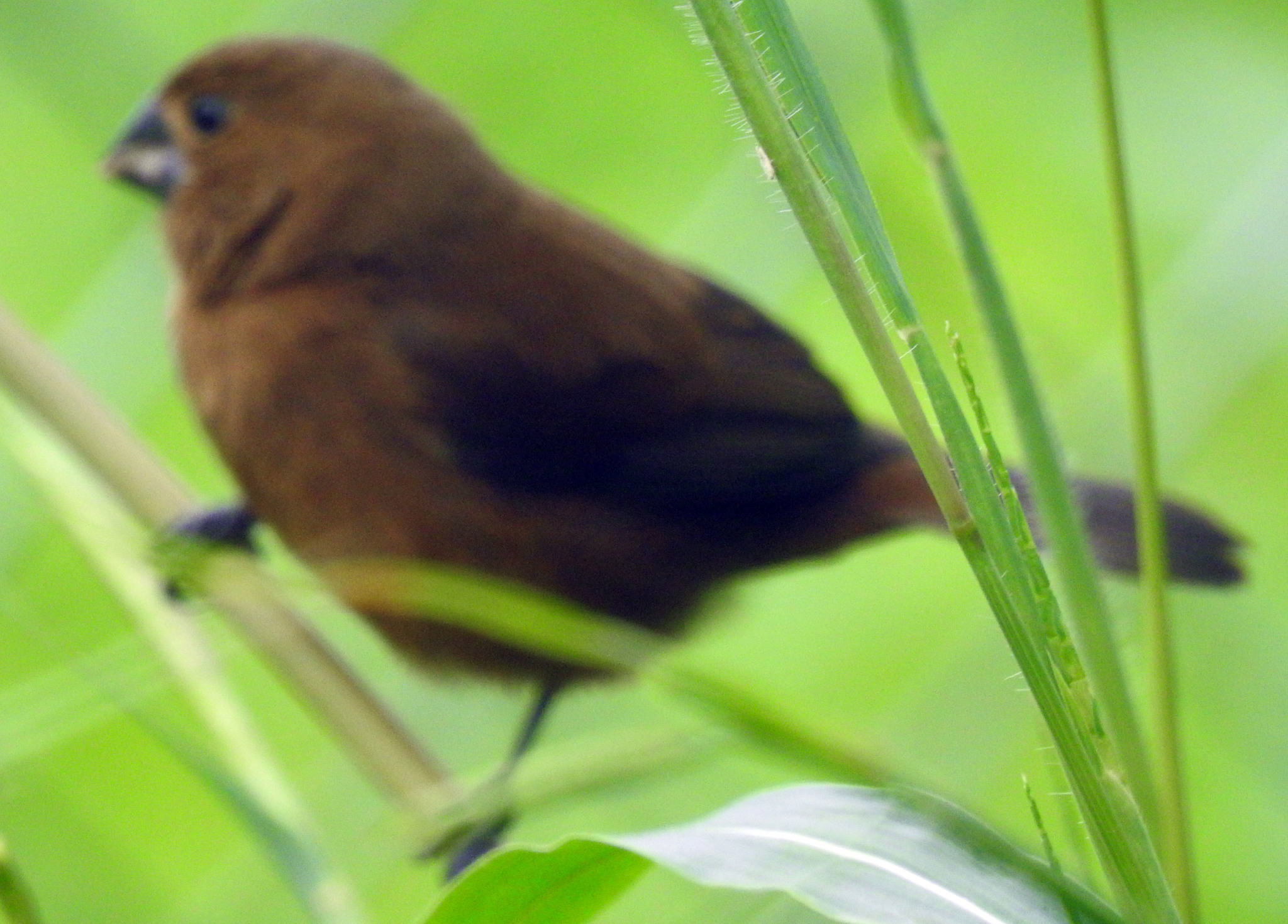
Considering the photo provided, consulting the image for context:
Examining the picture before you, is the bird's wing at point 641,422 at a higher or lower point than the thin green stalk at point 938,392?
lower

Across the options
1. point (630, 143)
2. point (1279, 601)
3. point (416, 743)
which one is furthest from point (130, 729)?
→ point (1279, 601)

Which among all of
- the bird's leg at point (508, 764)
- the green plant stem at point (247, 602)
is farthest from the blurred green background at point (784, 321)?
the green plant stem at point (247, 602)

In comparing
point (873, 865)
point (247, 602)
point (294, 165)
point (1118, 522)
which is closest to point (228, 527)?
point (294, 165)

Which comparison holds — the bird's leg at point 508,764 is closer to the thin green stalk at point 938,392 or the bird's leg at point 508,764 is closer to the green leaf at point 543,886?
the green leaf at point 543,886

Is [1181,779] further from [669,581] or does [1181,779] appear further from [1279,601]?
[1279,601]

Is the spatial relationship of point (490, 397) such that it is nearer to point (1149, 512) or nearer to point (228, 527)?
point (228, 527)

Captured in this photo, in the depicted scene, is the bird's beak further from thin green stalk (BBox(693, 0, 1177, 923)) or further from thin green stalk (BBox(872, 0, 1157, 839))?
thin green stalk (BBox(693, 0, 1177, 923))
